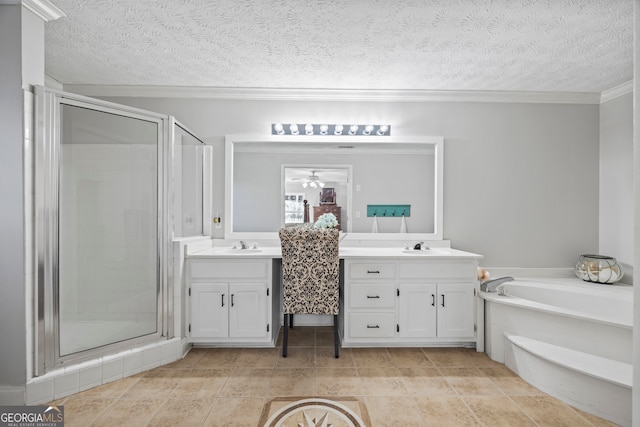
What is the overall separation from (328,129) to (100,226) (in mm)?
2075

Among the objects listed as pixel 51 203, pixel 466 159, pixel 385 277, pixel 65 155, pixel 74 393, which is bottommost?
pixel 74 393

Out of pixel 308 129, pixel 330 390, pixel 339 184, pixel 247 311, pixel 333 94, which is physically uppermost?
pixel 333 94

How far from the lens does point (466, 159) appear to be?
311 cm

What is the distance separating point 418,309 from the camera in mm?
2549

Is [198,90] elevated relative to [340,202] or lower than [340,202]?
elevated

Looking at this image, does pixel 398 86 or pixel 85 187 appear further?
pixel 398 86

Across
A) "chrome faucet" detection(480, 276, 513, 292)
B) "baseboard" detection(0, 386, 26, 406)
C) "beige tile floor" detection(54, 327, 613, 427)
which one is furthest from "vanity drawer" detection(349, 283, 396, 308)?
"baseboard" detection(0, 386, 26, 406)

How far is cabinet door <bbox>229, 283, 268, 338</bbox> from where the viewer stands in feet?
8.21

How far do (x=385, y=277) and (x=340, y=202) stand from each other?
891 mm

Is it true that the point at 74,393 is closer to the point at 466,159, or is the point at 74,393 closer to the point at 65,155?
the point at 65,155

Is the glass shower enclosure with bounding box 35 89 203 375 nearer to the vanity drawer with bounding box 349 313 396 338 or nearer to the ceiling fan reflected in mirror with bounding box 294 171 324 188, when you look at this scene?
the ceiling fan reflected in mirror with bounding box 294 171 324 188

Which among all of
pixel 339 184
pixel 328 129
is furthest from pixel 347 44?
pixel 339 184

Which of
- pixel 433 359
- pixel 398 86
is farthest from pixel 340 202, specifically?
pixel 433 359

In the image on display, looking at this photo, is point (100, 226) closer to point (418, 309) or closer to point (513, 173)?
point (418, 309)
